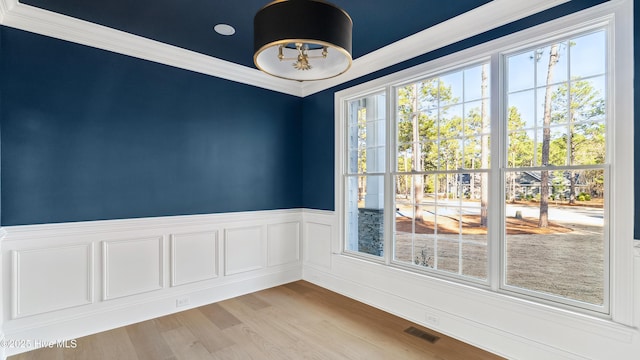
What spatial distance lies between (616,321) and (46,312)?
451 centimetres

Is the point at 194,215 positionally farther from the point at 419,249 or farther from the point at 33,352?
the point at 419,249

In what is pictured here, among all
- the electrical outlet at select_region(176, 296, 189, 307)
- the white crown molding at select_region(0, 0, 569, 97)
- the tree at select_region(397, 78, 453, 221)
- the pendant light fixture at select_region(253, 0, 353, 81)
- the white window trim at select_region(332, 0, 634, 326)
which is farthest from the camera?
the electrical outlet at select_region(176, 296, 189, 307)

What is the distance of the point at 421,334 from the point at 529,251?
1.23 meters

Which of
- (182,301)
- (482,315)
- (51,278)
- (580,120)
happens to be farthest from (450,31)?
(51,278)

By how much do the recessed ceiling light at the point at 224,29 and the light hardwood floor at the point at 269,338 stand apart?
2965 mm

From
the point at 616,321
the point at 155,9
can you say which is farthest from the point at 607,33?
the point at 155,9

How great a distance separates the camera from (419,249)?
3301mm

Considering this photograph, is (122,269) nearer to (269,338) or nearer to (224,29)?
(269,338)

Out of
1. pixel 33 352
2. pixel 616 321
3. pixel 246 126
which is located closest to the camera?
pixel 616 321

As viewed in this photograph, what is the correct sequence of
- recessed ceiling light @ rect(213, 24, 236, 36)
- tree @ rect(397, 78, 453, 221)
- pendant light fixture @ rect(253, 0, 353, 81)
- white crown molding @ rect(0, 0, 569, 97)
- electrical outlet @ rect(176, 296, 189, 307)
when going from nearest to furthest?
pendant light fixture @ rect(253, 0, 353, 81) < white crown molding @ rect(0, 0, 569, 97) < recessed ceiling light @ rect(213, 24, 236, 36) < tree @ rect(397, 78, 453, 221) < electrical outlet @ rect(176, 296, 189, 307)

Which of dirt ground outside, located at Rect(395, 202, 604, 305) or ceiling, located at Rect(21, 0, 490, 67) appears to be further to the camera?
ceiling, located at Rect(21, 0, 490, 67)

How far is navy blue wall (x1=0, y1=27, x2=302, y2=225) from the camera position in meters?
2.68

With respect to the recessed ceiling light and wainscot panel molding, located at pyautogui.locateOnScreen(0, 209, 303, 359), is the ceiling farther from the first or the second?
wainscot panel molding, located at pyautogui.locateOnScreen(0, 209, 303, 359)

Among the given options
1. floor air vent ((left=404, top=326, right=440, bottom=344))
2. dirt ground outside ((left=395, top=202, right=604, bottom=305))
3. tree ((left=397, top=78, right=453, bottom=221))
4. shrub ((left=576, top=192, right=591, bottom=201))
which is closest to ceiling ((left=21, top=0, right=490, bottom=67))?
tree ((left=397, top=78, right=453, bottom=221))
